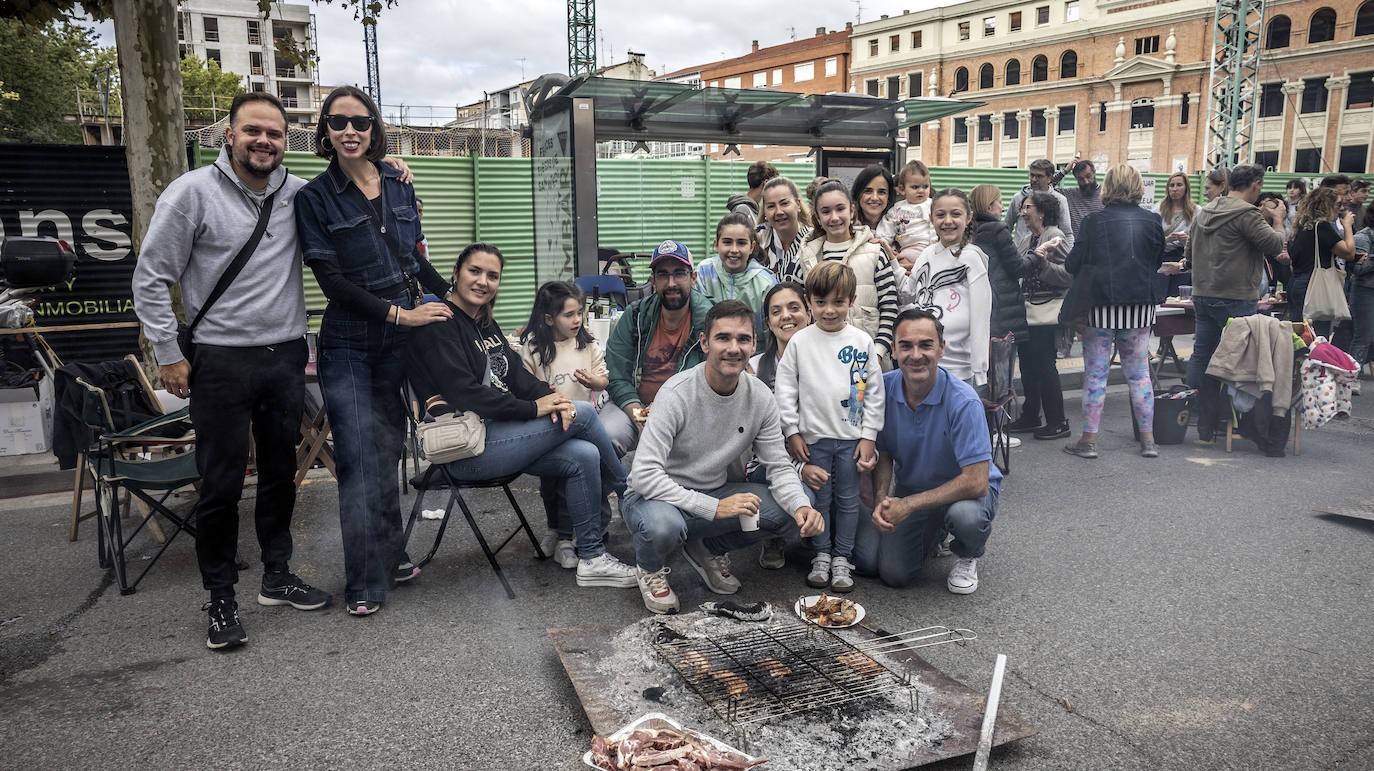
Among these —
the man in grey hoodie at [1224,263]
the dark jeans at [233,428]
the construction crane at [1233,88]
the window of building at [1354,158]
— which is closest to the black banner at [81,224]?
the dark jeans at [233,428]

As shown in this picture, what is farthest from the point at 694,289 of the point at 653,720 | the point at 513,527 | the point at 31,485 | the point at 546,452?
the point at 31,485

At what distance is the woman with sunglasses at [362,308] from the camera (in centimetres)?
368

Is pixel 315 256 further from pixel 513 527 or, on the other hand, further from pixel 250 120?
pixel 513 527

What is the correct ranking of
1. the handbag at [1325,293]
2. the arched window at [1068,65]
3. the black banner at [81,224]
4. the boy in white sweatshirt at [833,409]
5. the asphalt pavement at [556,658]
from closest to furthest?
the asphalt pavement at [556,658] < the boy in white sweatshirt at [833,409] < the black banner at [81,224] < the handbag at [1325,293] < the arched window at [1068,65]

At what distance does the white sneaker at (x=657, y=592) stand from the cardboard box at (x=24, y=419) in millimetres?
5510

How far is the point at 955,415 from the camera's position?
413 centimetres

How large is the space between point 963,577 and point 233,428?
11.1ft

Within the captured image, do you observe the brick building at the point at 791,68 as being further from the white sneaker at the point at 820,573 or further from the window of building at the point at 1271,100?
the white sneaker at the point at 820,573

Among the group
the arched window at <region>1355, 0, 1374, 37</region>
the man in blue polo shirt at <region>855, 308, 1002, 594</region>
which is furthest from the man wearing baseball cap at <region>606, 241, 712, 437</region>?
the arched window at <region>1355, 0, 1374, 37</region>

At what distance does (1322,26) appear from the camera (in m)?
42.7

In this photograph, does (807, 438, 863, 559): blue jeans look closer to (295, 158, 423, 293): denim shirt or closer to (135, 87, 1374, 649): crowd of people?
(135, 87, 1374, 649): crowd of people

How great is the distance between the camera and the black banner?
25.5ft

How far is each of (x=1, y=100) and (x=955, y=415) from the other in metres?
33.7

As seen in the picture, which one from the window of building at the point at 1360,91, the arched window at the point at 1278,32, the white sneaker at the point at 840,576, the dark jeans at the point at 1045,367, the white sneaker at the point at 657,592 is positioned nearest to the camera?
the white sneaker at the point at 657,592
